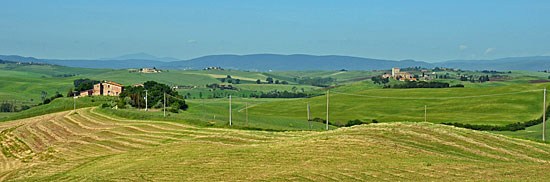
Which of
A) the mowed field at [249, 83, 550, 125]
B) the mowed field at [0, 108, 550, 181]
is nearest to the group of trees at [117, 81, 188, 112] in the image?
the mowed field at [249, 83, 550, 125]

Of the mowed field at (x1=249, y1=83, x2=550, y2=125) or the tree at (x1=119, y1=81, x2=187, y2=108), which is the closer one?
the tree at (x1=119, y1=81, x2=187, y2=108)

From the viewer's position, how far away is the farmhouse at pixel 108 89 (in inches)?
6414

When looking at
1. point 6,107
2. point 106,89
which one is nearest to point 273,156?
point 106,89

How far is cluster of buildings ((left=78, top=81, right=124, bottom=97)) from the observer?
163 metres

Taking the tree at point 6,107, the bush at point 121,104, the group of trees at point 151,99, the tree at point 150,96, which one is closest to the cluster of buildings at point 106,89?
the tree at point 6,107

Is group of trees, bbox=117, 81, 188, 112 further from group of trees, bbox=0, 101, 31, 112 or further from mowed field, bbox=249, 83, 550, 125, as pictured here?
group of trees, bbox=0, 101, 31, 112

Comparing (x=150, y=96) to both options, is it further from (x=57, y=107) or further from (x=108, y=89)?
(x=108, y=89)

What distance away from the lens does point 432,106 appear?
14875 centimetres

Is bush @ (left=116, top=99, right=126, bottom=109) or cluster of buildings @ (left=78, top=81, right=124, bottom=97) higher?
cluster of buildings @ (left=78, top=81, right=124, bottom=97)

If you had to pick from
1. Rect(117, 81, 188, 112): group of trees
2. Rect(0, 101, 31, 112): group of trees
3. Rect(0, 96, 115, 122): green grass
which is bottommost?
Rect(0, 101, 31, 112): group of trees

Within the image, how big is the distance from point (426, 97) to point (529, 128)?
58362mm

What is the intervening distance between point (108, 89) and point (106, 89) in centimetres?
69

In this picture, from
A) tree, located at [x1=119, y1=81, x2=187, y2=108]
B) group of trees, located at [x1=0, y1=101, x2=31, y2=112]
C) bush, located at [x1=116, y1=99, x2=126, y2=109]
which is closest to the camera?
bush, located at [x1=116, y1=99, x2=126, y2=109]

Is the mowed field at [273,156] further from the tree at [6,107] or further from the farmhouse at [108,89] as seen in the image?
the tree at [6,107]
